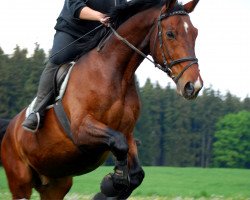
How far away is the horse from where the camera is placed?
22.2 ft

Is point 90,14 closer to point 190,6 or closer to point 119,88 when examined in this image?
point 119,88

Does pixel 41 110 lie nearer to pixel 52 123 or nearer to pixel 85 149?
pixel 52 123

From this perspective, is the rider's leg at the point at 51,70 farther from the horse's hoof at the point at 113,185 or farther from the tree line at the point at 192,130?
the tree line at the point at 192,130

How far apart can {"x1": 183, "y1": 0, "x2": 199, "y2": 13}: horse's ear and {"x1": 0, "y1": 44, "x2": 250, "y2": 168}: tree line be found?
108m

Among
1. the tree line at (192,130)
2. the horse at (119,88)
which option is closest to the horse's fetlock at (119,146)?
the horse at (119,88)

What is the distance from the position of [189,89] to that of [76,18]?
223 centimetres

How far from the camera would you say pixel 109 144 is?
703 centimetres

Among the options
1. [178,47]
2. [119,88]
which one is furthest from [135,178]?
[178,47]

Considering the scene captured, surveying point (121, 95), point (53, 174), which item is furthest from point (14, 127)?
point (121, 95)

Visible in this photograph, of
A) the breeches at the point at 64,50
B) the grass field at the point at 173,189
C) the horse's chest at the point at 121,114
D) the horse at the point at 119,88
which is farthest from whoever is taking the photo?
the grass field at the point at 173,189

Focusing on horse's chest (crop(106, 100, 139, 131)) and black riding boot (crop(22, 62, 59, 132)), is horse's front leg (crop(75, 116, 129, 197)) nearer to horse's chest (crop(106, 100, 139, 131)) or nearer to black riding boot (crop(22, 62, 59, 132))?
horse's chest (crop(106, 100, 139, 131))

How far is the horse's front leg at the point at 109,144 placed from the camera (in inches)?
277

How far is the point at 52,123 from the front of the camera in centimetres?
813

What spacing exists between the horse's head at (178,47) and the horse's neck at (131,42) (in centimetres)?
29
